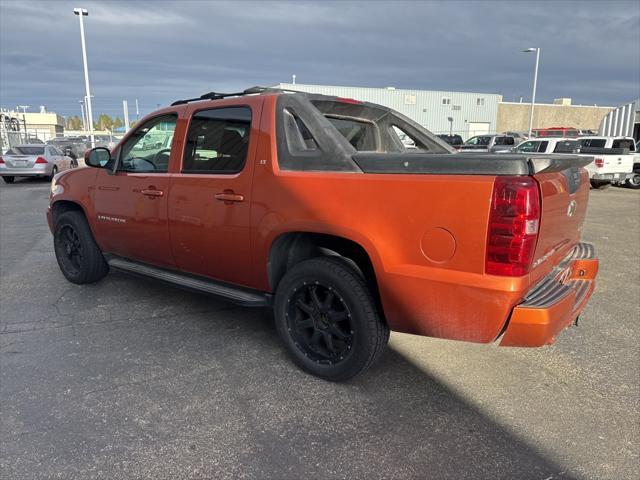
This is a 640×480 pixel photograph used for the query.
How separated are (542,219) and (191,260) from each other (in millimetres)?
2649

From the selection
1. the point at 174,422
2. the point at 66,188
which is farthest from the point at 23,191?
the point at 174,422

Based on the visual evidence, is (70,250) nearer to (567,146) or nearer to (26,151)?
(26,151)

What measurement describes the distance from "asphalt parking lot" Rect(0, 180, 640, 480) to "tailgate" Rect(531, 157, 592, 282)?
90cm

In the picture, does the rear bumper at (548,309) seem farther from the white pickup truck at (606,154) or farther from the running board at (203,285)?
the white pickup truck at (606,154)

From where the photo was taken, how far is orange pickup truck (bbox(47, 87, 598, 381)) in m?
2.53

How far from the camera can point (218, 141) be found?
3799 millimetres

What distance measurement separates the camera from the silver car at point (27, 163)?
60.0ft

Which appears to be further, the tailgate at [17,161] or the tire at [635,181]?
the tailgate at [17,161]

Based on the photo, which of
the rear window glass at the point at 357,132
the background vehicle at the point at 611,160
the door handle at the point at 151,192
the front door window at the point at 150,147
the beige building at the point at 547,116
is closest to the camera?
the rear window glass at the point at 357,132

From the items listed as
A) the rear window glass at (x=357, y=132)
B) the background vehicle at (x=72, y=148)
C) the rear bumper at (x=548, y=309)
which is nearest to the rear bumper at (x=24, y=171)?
the background vehicle at (x=72, y=148)

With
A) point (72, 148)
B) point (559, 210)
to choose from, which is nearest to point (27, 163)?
point (72, 148)

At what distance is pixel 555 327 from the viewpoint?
8.84ft

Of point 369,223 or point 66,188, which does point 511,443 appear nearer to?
point 369,223

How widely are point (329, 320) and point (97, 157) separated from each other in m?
3.04
